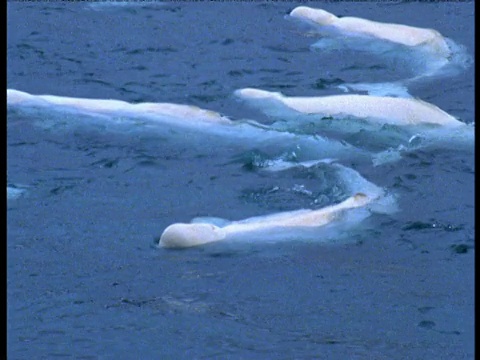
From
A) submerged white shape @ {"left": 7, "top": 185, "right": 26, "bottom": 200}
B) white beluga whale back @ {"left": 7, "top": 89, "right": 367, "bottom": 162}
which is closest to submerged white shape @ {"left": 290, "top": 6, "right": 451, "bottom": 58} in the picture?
white beluga whale back @ {"left": 7, "top": 89, "right": 367, "bottom": 162}

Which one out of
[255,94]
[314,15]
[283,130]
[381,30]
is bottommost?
[283,130]

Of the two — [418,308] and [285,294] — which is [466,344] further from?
[285,294]

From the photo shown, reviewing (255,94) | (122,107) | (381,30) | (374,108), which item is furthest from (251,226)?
(381,30)

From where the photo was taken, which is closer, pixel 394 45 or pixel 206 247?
pixel 206 247

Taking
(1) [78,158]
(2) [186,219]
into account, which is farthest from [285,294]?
(1) [78,158]

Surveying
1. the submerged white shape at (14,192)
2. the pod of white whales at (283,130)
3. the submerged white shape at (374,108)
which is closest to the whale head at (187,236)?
the pod of white whales at (283,130)

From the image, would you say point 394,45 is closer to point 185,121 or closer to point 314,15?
point 314,15

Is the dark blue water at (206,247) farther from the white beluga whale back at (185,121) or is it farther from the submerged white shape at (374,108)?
the submerged white shape at (374,108)

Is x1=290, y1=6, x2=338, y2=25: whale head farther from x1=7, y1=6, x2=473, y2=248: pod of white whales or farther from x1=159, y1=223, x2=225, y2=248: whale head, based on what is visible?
x1=159, y1=223, x2=225, y2=248: whale head
